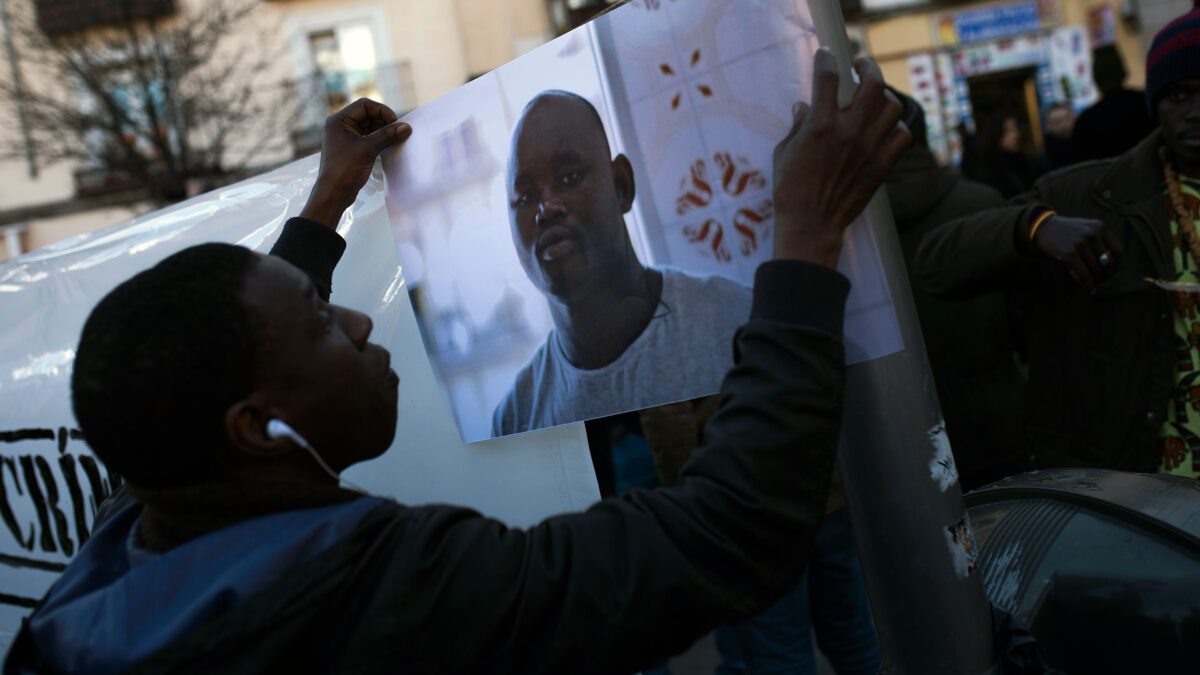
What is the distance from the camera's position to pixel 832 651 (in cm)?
241

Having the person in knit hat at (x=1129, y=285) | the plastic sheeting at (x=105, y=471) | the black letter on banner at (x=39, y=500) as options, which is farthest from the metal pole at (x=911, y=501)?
the black letter on banner at (x=39, y=500)

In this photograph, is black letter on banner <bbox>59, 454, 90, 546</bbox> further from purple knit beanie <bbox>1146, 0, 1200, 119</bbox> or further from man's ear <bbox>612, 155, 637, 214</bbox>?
purple knit beanie <bbox>1146, 0, 1200, 119</bbox>

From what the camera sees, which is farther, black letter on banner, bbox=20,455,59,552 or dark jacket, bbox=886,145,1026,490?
dark jacket, bbox=886,145,1026,490

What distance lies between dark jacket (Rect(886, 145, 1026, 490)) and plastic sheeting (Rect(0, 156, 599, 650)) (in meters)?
1.29

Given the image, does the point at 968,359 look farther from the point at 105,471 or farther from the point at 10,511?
the point at 10,511

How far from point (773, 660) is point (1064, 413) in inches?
36.2

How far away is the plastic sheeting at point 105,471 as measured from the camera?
146 centimetres

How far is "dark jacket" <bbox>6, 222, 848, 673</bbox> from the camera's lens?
2.71ft

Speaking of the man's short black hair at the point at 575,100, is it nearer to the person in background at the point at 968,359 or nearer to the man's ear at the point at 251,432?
the man's ear at the point at 251,432

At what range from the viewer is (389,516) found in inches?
35.1

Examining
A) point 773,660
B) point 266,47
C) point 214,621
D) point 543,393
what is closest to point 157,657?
point 214,621

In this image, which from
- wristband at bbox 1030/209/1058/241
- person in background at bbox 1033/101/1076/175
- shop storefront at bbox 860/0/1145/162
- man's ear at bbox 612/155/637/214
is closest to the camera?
man's ear at bbox 612/155/637/214

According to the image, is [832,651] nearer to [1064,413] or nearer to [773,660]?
[773,660]

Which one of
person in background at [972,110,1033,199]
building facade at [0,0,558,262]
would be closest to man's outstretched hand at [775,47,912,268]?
person in background at [972,110,1033,199]
